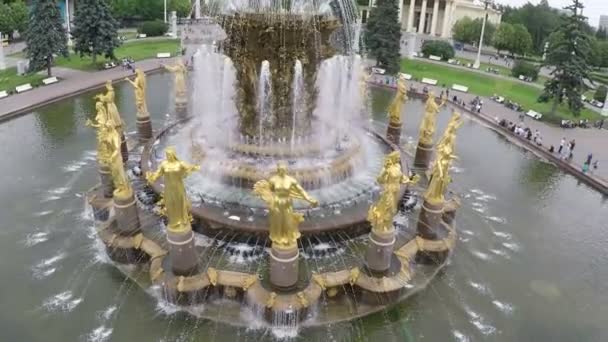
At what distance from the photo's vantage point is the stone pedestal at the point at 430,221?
595 inches

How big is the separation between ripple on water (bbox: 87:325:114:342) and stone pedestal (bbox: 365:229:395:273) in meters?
7.26

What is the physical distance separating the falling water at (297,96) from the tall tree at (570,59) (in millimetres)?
22122

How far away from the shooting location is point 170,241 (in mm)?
12781

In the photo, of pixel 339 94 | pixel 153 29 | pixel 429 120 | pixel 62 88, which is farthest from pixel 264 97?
pixel 153 29

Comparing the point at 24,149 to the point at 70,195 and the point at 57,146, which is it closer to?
the point at 57,146

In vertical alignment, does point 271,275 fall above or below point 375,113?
below

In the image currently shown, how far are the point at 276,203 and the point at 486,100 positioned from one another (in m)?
29.0

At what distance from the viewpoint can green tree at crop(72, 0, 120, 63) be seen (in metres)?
36.3

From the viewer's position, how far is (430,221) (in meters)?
15.2

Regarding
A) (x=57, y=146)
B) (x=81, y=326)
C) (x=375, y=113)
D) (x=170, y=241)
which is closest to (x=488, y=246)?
(x=170, y=241)

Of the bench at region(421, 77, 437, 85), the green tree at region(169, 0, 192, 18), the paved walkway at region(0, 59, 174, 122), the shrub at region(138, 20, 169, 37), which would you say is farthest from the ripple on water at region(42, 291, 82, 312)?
the green tree at region(169, 0, 192, 18)

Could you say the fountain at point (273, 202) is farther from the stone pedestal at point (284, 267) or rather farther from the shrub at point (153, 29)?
the shrub at point (153, 29)

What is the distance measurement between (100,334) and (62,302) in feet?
6.14

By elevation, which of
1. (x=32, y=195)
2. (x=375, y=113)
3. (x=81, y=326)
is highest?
(x=375, y=113)
